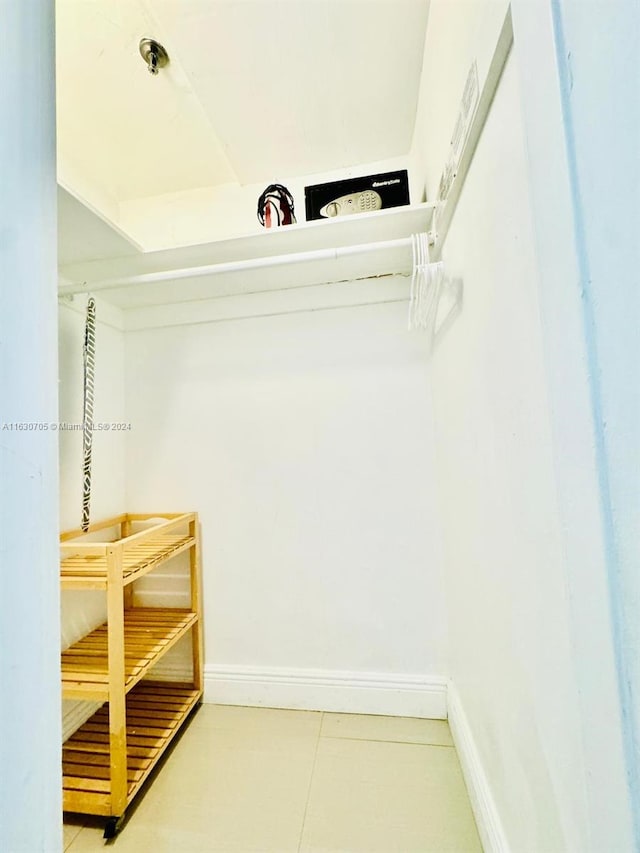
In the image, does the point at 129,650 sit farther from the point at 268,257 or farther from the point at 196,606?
the point at 268,257

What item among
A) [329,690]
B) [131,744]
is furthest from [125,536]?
[329,690]

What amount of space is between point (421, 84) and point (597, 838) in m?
1.80

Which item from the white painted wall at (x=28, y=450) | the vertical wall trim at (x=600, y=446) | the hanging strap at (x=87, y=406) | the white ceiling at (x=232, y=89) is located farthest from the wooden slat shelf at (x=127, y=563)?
the white ceiling at (x=232, y=89)

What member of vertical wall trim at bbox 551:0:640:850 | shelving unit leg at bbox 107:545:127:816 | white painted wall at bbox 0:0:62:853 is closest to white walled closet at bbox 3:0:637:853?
vertical wall trim at bbox 551:0:640:850

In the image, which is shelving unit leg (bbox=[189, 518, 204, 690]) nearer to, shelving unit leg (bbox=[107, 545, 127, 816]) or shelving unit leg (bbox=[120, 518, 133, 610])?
shelving unit leg (bbox=[120, 518, 133, 610])

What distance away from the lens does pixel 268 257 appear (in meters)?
1.29

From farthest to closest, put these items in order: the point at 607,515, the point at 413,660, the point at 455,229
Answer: the point at 413,660
the point at 455,229
the point at 607,515

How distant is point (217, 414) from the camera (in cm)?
161

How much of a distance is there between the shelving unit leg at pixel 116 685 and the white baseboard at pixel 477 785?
3.12 feet

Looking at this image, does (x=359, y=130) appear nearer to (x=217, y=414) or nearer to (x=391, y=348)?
(x=391, y=348)

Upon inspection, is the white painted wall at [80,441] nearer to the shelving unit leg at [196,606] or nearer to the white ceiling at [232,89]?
the shelving unit leg at [196,606]

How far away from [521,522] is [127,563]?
3.93ft

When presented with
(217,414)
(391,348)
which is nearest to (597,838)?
(391,348)

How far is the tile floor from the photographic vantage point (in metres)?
0.94
